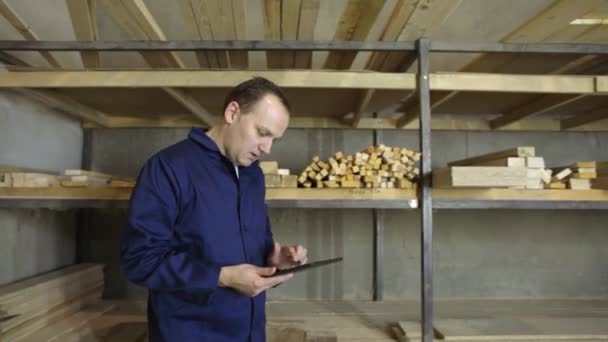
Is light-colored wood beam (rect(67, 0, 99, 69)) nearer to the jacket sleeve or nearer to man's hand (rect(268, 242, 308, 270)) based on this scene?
the jacket sleeve

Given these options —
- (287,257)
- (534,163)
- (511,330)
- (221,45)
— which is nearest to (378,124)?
(534,163)

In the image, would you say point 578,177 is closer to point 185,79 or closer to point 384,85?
point 384,85

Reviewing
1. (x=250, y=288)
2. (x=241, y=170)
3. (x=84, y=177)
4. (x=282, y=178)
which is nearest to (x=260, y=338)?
(x=250, y=288)

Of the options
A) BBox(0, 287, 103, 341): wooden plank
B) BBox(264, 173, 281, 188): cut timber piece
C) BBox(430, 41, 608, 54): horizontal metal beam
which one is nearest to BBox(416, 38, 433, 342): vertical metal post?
BBox(430, 41, 608, 54): horizontal metal beam

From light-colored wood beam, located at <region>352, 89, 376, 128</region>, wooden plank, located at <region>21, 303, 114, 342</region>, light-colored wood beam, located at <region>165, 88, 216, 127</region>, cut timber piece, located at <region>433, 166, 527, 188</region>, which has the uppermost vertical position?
light-colored wood beam, located at <region>352, 89, 376, 128</region>

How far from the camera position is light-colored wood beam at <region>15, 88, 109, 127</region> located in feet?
9.13

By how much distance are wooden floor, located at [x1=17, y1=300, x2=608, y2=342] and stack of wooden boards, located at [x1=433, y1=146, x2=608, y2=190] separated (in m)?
0.94

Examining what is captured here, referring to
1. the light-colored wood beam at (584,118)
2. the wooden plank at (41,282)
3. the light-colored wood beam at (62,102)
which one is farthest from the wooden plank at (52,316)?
the light-colored wood beam at (584,118)

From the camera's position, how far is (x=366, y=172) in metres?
2.41

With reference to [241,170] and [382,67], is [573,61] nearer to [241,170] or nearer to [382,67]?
[382,67]

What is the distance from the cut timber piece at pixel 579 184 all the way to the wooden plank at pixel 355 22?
4.96ft

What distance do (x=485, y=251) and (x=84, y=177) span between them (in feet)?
11.3

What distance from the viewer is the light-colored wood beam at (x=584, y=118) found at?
3.31 meters

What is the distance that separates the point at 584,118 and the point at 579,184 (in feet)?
5.00
